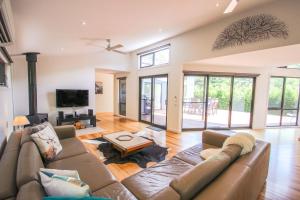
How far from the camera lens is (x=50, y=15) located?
274cm

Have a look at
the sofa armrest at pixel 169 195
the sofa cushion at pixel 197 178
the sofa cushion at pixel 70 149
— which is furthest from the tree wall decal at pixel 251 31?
the sofa cushion at pixel 70 149

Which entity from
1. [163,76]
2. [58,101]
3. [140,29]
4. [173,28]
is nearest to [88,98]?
[58,101]

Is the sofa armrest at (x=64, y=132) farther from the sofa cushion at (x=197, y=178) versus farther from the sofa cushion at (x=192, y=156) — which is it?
the sofa cushion at (x=197, y=178)

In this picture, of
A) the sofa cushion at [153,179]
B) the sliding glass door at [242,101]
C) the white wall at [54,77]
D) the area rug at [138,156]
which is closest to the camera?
the sofa cushion at [153,179]

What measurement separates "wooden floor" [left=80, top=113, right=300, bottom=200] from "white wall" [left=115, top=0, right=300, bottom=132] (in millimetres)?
735

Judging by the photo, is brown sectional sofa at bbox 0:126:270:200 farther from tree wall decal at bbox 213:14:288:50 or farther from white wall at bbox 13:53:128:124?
white wall at bbox 13:53:128:124

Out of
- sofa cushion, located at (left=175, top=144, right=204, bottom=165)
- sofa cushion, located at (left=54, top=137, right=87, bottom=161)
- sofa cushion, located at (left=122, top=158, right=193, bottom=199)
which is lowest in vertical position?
sofa cushion, located at (left=122, top=158, right=193, bottom=199)

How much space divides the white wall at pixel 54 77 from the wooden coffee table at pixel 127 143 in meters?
3.29

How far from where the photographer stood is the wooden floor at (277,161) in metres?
2.40

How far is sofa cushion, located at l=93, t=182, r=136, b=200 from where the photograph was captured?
1.48m

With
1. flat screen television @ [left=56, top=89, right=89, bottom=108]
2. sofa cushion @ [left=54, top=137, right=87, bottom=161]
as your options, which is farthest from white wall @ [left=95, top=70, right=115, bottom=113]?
sofa cushion @ [left=54, top=137, right=87, bottom=161]

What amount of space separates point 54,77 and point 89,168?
4803mm

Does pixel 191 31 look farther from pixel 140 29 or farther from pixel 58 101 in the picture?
pixel 58 101

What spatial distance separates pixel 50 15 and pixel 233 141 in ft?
11.3
